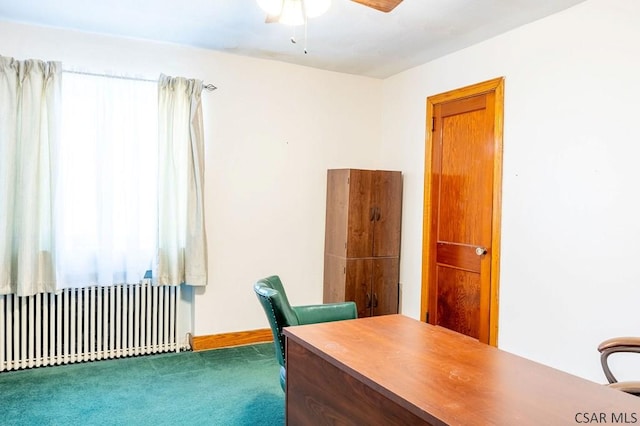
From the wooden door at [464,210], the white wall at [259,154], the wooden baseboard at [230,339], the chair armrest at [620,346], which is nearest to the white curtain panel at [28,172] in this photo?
the white wall at [259,154]

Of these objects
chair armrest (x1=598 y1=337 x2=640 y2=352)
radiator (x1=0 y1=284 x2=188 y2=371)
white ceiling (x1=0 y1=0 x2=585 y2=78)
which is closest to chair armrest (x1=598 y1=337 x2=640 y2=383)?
chair armrest (x1=598 y1=337 x2=640 y2=352)

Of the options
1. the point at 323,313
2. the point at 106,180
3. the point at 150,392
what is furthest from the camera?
the point at 106,180

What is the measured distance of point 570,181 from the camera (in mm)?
2947

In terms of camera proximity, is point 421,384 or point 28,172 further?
point 28,172

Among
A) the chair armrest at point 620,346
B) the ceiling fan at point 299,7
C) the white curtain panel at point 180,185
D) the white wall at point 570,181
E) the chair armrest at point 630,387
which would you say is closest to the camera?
the chair armrest at point 630,387

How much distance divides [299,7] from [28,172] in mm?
2377

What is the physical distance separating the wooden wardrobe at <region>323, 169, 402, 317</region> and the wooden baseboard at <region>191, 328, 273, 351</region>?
72 centimetres

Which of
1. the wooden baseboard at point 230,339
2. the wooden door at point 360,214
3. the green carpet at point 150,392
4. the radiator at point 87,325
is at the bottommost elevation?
the green carpet at point 150,392

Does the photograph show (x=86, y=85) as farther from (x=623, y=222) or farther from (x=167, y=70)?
(x=623, y=222)

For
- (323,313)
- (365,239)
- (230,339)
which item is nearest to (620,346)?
(323,313)

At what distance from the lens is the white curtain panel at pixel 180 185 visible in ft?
12.3

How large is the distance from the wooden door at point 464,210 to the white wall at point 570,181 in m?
0.10

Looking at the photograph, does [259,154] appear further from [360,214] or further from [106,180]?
[106,180]

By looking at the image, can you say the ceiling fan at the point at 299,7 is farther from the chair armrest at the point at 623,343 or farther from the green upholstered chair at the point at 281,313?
the chair armrest at the point at 623,343
